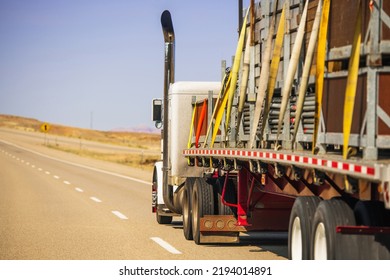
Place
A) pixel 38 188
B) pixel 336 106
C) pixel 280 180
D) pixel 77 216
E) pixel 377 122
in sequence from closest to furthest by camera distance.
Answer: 1. pixel 377 122
2. pixel 336 106
3. pixel 280 180
4. pixel 77 216
5. pixel 38 188

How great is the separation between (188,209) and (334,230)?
21.0 feet

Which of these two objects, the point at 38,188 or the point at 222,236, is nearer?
the point at 222,236

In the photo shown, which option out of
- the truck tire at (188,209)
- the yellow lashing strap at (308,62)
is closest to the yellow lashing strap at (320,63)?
the yellow lashing strap at (308,62)

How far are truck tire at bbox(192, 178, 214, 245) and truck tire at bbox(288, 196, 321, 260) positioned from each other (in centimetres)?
412

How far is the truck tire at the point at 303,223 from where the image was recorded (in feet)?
28.8

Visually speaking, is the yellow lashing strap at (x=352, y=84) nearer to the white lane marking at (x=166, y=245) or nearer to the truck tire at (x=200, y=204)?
the white lane marking at (x=166, y=245)

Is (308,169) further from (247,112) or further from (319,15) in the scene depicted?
(247,112)

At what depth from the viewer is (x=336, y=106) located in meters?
8.09

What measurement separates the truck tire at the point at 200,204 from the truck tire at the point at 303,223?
13.5ft

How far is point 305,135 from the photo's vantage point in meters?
8.91

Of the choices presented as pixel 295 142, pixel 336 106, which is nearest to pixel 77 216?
pixel 295 142

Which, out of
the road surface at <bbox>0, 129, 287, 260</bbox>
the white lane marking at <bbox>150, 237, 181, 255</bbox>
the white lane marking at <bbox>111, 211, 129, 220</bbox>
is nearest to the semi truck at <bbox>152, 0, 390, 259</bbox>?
the white lane marking at <bbox>150, 237, 181, 255</bbox>

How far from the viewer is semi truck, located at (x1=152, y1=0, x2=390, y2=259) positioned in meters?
7.39
